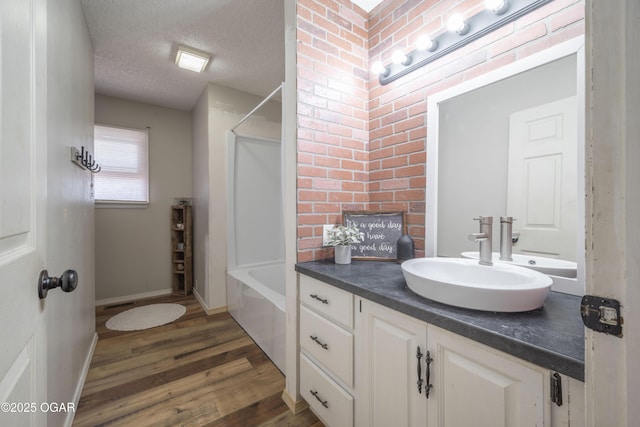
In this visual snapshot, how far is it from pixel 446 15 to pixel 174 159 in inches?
132

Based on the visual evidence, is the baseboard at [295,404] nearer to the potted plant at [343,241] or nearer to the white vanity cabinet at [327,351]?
the white vanity cabinet at [327,351]

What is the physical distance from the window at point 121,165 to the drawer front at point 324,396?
2.99m

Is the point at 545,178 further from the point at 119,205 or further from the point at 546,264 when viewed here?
the point at 119,205

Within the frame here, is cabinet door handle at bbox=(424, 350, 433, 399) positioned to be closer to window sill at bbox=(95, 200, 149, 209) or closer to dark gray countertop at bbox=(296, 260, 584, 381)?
dark gray countertop at bbox=(296, 260, 584, 381)

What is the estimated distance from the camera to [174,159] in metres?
3.39

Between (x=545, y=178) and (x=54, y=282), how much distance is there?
1640 mm

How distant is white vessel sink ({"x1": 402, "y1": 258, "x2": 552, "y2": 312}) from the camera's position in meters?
0.71

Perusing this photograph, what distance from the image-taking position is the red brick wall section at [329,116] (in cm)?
143

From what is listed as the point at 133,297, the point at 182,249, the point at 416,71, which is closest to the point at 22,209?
the point at 416,71

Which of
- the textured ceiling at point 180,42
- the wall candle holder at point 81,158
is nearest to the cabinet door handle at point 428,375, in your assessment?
the wall candle holder at point 81,158

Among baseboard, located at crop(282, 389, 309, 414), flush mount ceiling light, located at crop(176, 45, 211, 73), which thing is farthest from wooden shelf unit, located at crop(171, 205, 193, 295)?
baseboard, located at crop(282, 389, 309, 414)

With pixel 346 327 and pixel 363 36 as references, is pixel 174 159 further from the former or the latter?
pixel 346 327

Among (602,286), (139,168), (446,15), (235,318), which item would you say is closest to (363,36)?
(446,15)

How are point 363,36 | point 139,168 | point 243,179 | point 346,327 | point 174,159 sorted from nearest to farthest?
point 346,327 < point 363,36 < point 243,179 < point 139,168 < point 174,159
